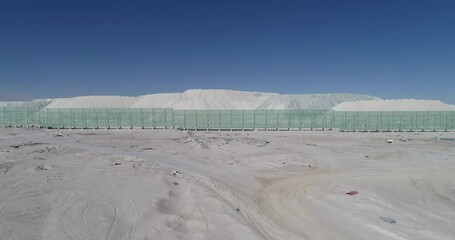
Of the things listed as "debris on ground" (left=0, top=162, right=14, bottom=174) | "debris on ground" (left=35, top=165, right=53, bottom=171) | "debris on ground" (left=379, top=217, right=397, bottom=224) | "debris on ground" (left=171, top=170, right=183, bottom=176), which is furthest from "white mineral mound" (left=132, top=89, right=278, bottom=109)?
"debris on ground" (left=379, top=217, right=397, bottom=224)

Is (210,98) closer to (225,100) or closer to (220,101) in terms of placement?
(225,100)

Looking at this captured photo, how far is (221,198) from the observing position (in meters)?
9.84

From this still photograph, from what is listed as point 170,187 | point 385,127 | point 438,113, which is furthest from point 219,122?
point 170,187

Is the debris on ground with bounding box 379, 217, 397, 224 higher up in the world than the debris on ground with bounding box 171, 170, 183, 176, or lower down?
lower down

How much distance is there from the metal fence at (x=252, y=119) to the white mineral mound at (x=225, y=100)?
4297 centimetres

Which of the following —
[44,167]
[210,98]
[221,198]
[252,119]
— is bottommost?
[221,198]

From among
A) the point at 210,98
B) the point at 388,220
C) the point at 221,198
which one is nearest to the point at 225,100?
the point at 210,98

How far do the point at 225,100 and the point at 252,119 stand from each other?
53974mm

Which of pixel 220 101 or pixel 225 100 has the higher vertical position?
pixel 225 100

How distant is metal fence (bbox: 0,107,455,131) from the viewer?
39.8 meters

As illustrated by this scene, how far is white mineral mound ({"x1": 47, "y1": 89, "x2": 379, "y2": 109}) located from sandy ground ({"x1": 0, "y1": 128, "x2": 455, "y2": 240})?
68.2 metres

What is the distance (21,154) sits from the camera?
17516 millimetres

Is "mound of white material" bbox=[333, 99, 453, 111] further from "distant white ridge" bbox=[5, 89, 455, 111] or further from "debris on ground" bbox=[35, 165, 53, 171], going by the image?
"debris on ground" bbox=[35, 165, 53, 171]

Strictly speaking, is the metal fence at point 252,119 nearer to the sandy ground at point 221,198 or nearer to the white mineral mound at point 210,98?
the sandy ground at point 221,198
